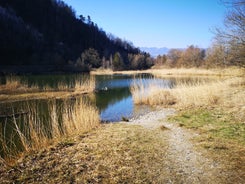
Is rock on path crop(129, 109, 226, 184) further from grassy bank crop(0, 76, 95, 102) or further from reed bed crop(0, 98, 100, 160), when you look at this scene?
grassy bank crop(0, 76, 95, 102)

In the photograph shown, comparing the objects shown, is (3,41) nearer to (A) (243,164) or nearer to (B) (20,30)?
(B) (20,30)

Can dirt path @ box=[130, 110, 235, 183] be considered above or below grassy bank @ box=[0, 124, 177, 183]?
above

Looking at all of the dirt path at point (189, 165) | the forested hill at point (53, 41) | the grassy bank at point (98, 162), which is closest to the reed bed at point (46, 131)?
the grassy bank at point (98, 162)

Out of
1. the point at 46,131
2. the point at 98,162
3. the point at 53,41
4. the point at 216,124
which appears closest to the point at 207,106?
the point at 216,124

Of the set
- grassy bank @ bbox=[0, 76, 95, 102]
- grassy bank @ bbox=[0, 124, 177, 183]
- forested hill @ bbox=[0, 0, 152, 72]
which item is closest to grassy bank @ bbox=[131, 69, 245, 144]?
grassy bank @ bbox=[0, 124, 177, 183]

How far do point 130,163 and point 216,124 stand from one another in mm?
3844

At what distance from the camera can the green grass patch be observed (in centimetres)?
593

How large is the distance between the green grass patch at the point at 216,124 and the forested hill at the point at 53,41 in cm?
4099

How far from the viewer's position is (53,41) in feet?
239

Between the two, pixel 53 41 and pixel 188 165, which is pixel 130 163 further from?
pixel 53 41

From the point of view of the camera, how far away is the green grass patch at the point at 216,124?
19.5 ft

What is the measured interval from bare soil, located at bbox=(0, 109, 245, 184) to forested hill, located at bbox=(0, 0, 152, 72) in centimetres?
4193

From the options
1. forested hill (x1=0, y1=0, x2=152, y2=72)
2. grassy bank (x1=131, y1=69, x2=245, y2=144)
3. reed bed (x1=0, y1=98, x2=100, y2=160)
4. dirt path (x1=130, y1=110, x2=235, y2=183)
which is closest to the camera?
dirt path (x1=130, y1=110, x2=235, y2=183)

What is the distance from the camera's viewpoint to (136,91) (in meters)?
14.5
